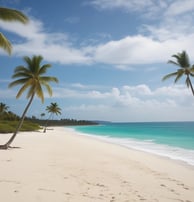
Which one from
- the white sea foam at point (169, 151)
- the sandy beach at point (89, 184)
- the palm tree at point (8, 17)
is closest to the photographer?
the sandy beach at point (89, 184)

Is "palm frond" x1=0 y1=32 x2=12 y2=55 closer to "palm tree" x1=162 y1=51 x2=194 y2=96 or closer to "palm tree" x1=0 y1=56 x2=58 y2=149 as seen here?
"palm tree" x1=0 y1=56 x2=58 y2=149

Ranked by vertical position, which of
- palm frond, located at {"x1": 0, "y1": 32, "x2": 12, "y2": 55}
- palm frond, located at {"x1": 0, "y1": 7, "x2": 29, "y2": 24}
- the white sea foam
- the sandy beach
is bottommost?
the white sea foam

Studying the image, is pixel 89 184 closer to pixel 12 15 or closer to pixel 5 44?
pixel 5 44

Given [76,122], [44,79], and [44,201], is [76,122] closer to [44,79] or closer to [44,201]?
[44,79]

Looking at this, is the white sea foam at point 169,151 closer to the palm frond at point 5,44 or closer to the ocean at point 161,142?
the ocean at point 161,142

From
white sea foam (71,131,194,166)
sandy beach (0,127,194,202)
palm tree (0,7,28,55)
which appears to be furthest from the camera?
white sea foam (71,131,194,166)

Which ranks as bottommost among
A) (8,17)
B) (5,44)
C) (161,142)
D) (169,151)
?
(169,151)

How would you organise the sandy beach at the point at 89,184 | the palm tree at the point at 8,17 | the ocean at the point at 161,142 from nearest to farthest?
the sandy beach at the point at 89,184
the palm tree at the point at 8,17
the ocean at the point at 161,142

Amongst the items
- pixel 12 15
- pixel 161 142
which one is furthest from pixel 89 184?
pixel 161 142

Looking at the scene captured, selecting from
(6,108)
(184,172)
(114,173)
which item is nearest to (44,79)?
(114,173)

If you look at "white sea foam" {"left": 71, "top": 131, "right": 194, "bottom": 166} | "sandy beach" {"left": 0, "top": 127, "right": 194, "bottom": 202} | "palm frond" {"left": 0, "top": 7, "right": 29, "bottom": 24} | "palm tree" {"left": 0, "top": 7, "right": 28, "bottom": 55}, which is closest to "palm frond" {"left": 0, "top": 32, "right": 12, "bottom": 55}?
"palm tree" {"left": 0, "top": 7, "right": 28, "bottom": 55}

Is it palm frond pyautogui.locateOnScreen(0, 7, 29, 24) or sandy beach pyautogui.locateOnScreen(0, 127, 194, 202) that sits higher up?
palm frond pyautogui.locateOnScreen(0, 7, 29, 24)

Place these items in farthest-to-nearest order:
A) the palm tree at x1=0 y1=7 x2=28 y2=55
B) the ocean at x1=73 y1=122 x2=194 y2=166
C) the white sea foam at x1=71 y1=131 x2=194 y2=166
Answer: the ocean at x1=73 y1=122 x2=194 y2=166
the white sea foam at x1=71 y1=131 x2=194 y2=166
the palm tree at x1=0 y1=7 x2=28 y2=55

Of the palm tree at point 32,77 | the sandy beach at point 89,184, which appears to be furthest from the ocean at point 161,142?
the palm tree at point 32,77
